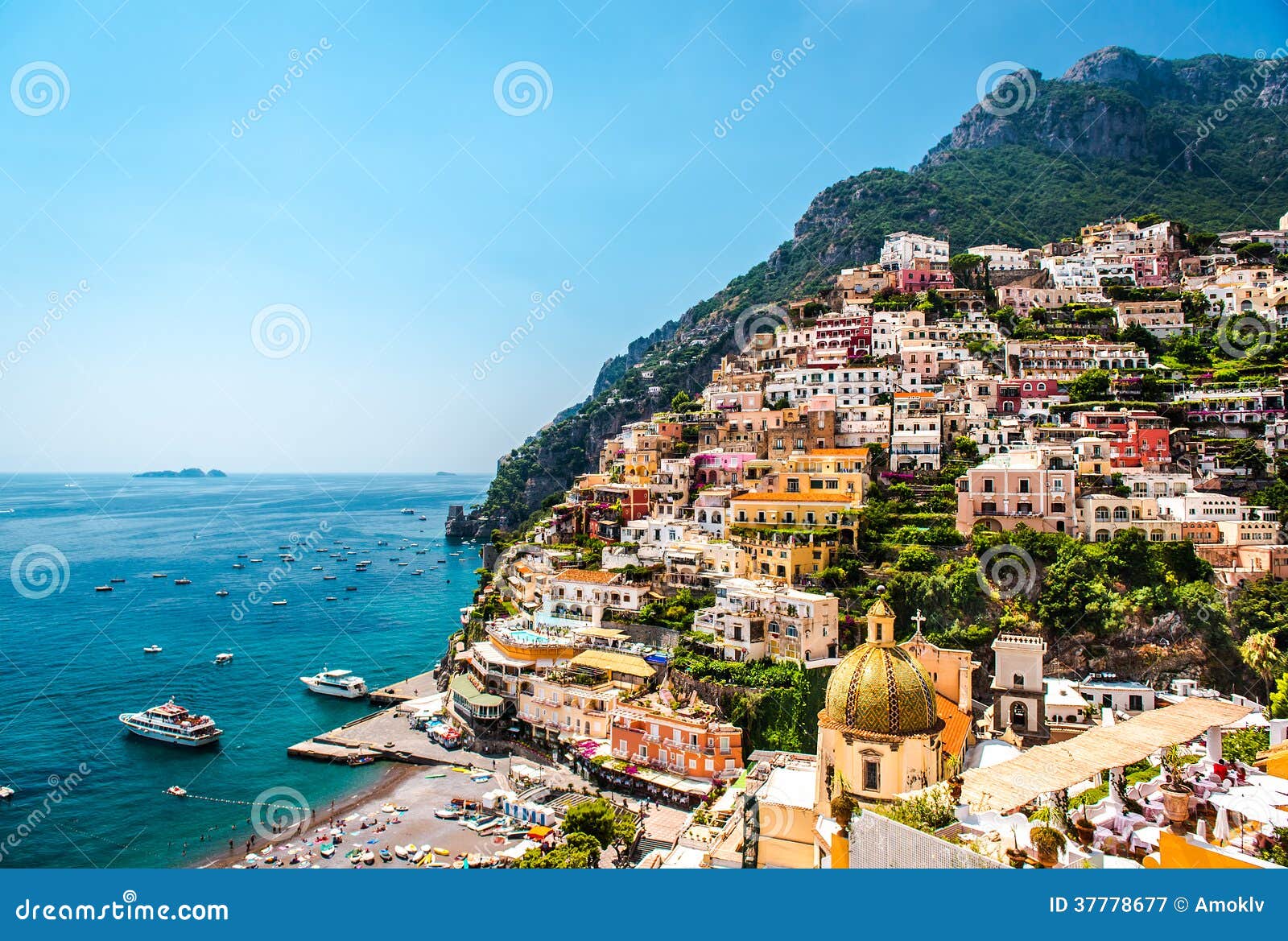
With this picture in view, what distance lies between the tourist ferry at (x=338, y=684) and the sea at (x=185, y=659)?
57 centimetres

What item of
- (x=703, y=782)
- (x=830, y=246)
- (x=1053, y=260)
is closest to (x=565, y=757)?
(x=703, y=782)

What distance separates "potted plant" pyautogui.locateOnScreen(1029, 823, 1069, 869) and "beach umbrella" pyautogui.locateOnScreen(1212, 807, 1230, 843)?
1367 mm

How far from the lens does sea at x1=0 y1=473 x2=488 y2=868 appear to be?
24.5 m

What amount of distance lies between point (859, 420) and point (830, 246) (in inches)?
1708

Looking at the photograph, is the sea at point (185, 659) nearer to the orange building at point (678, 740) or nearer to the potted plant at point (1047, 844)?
the orange building at point (678, 740)

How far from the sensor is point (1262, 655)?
22953 mm

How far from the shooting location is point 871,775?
43.0 ft

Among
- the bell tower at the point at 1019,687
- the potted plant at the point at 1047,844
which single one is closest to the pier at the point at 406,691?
the bell tower at the point at 1019,687

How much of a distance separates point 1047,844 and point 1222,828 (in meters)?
1.69

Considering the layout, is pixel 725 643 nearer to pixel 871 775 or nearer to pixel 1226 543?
pixel 871 775

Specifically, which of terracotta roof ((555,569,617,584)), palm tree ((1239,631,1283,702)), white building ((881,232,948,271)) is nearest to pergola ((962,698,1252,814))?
palm tree ((1239,631,1283,702))

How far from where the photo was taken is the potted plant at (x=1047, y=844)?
25.0 ft

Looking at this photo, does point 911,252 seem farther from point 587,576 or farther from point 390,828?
point 390,828

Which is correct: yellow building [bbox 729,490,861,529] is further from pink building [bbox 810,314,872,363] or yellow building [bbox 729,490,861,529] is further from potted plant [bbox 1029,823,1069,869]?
potted plant [bbox 1029,823,1069,869]
